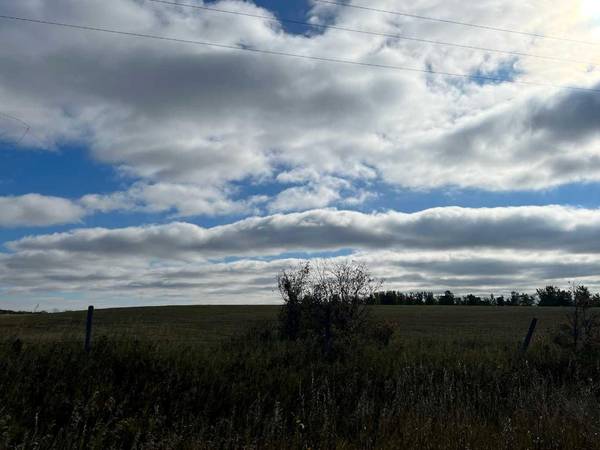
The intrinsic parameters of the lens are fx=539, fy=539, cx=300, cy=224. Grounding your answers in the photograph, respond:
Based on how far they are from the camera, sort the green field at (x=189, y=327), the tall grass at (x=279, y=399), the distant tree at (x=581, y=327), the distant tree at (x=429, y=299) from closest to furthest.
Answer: the tall grass at (x=279, y=399) → the green field at (x=189, y=327) → the distant tree at (x=581, y=327) → the distant tree at (x=429, y=299)

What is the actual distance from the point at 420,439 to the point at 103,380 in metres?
5.82

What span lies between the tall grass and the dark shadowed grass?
0.11ft

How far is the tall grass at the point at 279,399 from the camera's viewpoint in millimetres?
7316

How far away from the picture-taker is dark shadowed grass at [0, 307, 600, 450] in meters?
7.33

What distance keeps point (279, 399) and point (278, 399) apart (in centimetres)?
4

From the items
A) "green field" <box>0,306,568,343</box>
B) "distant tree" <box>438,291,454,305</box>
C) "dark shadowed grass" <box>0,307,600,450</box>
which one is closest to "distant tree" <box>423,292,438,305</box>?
"distant tree" <box>438,291,454,305</box>

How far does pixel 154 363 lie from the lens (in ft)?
35.0

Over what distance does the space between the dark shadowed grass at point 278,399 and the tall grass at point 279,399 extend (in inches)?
1.3

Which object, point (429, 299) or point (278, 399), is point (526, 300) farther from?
point (278, 399)

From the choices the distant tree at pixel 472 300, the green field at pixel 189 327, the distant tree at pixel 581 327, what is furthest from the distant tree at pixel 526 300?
the distant tree at pixel 581 327

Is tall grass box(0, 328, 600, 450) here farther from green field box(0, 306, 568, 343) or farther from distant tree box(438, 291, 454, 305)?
distant tree box(438, 291, 454, 305)

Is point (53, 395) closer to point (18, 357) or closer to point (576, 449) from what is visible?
point (18, 357)

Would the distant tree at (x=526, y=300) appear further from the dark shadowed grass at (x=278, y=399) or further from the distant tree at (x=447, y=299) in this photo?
the dark shadowed grass at (x=278, y=399)

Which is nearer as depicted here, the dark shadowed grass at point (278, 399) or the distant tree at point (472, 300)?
the dark shadowed grass at point (278, 399)
